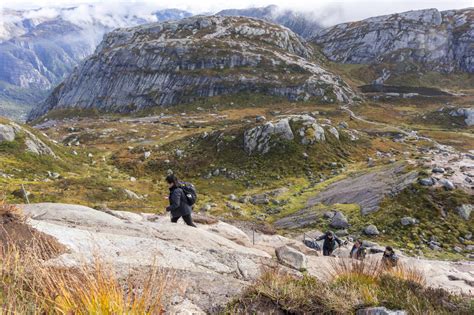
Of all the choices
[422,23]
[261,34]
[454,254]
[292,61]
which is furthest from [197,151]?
[422,23]

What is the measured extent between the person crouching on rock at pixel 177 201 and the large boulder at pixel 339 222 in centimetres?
1745

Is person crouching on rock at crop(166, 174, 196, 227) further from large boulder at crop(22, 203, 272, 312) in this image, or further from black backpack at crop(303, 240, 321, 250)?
black backpack at crop(303, 240, 321, 250)

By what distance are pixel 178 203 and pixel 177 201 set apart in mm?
124

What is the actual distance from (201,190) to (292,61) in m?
119

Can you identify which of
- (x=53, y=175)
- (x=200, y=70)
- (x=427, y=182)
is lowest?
(x=53, y=175)

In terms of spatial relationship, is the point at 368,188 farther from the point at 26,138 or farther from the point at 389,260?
the point at 26,138

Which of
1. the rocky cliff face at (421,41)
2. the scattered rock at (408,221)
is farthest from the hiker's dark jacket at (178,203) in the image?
the rocky cliff face at (421,41)

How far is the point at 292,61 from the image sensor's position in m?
148

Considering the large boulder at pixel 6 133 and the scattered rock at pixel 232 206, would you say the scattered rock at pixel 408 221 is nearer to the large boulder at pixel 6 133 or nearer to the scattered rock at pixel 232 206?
the scattered rock at pixel 232 206

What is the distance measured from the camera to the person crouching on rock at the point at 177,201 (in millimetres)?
13609

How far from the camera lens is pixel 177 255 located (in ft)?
31.4

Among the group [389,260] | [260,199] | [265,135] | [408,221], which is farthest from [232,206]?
[389,260]

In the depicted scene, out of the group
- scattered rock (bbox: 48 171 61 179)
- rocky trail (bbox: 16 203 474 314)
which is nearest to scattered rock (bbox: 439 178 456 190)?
rocky trail (bbox: 16 203 474 314)

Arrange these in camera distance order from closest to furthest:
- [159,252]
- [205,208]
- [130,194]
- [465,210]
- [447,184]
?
[159,252] < [465,210] < [447,184] < [205,208] < [130,194]
